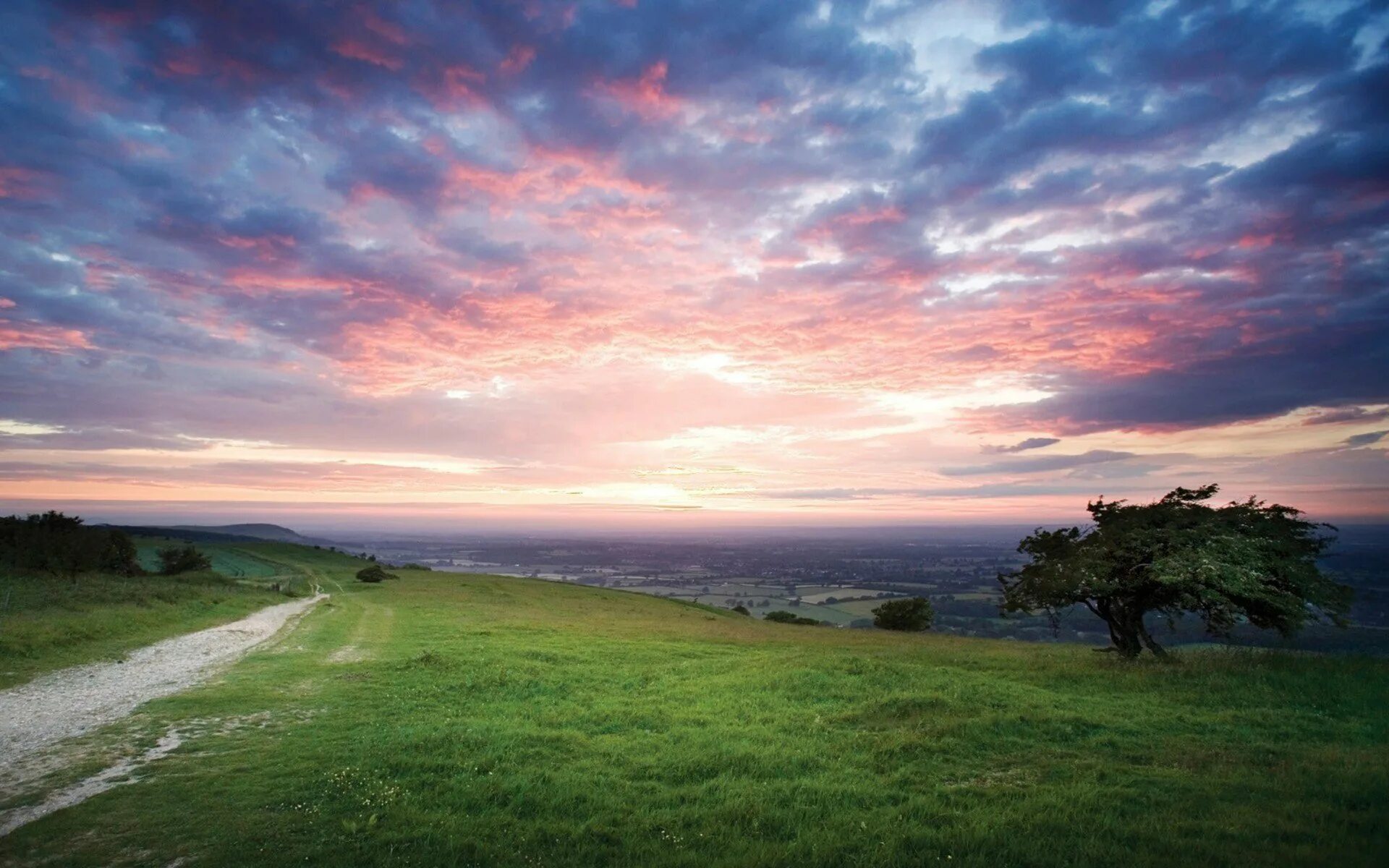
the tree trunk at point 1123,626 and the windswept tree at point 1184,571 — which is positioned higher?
the windswept tree at point 1184,571

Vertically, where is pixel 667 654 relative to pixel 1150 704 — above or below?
below

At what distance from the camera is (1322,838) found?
8250 mm

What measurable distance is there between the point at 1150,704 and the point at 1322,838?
9757mm

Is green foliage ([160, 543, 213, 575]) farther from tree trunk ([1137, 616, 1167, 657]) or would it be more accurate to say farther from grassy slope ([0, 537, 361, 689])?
tree trunk ([1137, 616, 1167, 657])

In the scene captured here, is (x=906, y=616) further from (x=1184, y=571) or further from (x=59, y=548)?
(x=59, y=548)

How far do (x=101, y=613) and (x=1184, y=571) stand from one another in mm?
51361

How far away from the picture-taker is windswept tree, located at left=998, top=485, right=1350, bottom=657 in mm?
19984

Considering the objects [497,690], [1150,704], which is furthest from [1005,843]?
[497,690]

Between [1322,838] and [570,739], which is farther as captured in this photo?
[570,739]

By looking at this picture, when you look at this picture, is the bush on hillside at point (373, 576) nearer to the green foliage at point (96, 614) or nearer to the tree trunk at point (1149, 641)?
the green foliage at point (96, 614)

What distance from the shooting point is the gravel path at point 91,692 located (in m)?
13.3

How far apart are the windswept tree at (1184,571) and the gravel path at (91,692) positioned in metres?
30.4

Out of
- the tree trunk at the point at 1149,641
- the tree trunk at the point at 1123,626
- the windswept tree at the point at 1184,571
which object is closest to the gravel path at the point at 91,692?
the windswept tree at the point at 1184,571

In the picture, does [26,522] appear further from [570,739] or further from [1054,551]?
[1054,551]
